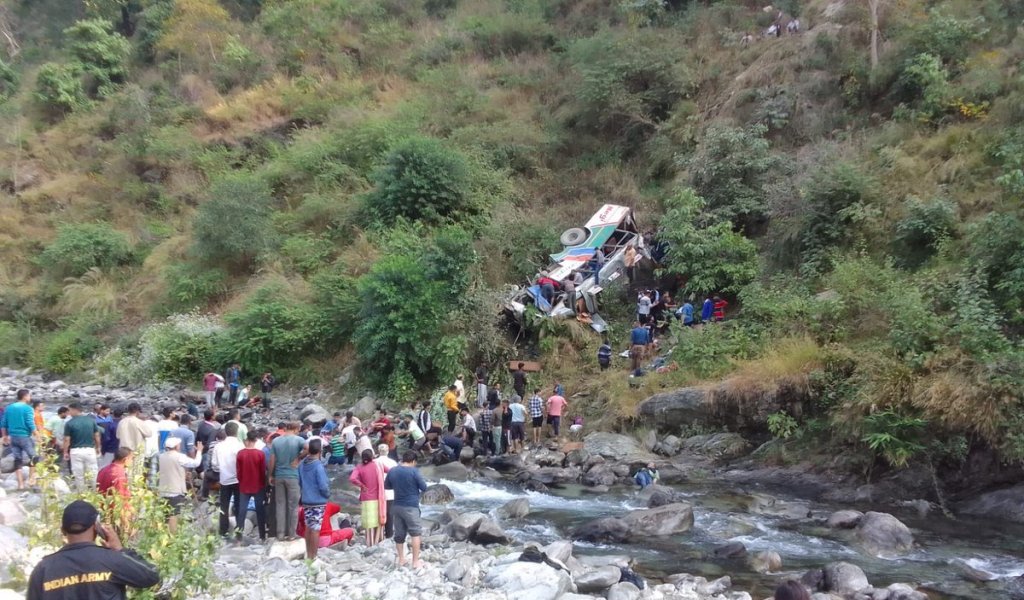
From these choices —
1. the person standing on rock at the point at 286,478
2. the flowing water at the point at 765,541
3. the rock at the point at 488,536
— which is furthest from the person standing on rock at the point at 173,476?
the flowing water at the point at 765,541

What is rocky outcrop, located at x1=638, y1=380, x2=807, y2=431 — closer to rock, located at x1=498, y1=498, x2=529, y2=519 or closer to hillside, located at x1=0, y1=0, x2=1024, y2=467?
hillside, located at x1=0, y1=0, x2=1024, y2=467

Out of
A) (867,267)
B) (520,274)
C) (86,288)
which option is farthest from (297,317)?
(867,267)

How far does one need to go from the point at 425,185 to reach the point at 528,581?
17768 millimetres

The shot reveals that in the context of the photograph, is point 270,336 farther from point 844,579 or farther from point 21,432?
point 844,579

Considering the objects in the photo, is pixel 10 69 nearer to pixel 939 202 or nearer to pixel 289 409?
pixel 289 409

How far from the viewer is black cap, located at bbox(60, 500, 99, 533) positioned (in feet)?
14.0

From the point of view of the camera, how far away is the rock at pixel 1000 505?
39.4 ft

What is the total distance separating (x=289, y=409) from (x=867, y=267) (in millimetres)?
14175

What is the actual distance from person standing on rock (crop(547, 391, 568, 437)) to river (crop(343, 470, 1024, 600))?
120 inches

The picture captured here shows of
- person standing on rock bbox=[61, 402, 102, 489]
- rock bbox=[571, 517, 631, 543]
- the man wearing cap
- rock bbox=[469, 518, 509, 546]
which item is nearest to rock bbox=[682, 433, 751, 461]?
rock bbox=[571, 517, 631, 543]

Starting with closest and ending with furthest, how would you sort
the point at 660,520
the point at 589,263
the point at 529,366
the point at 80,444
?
the point at 80,444, the point at 660,520, the point at 529,366, the point at 589,263

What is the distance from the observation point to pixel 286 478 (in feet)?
31.4

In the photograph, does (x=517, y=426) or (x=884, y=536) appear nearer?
(x=884, y=536)

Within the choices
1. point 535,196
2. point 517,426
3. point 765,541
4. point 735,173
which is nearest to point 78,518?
point 765,541
